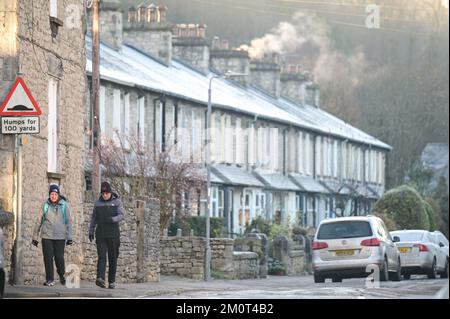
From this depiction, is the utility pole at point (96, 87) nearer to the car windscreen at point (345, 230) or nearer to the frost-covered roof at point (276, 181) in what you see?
the car windscreen at point (345, 230)

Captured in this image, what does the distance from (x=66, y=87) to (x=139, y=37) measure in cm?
2963

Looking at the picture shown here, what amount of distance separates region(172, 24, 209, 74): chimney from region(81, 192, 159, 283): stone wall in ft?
106

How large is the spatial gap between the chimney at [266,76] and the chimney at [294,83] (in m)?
3.49

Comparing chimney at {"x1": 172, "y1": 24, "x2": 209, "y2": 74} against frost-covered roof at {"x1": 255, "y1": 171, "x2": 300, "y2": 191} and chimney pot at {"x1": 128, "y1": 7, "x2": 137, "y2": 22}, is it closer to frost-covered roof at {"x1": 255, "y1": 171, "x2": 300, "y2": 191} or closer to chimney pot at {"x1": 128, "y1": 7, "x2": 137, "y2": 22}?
chimney pot at {"x1": 128, "y1": 7, "x2": 137, "y2": 22}

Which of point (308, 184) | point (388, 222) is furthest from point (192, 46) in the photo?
point (388, 222)

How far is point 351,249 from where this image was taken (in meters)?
34.6

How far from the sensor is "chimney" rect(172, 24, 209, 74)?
2559 inches

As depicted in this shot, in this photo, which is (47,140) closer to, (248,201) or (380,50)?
(248,201)

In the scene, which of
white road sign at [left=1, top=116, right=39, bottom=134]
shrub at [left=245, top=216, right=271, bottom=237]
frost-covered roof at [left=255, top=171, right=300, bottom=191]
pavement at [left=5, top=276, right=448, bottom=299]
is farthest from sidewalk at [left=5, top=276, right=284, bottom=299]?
frost-covered roof at [left=255, top=171, right=300, bottom=191]

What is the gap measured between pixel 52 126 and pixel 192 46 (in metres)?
36.2

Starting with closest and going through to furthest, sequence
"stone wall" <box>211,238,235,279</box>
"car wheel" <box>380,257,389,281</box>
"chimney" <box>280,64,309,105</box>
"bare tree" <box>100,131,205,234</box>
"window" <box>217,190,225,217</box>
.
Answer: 1. "car wheel" <box>380,257,389,281</box>
2. "stone wall" <box>211,238,235,279</box>
3. "bare tree" <box>100,131,205,234</box>
4. "window" <box>217,190,225,217</box>
5. "chimney" <box>280,64,309,105</box>

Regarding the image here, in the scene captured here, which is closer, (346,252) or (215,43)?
(346,252)

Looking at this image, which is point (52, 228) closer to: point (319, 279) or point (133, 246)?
point (133, 246)
